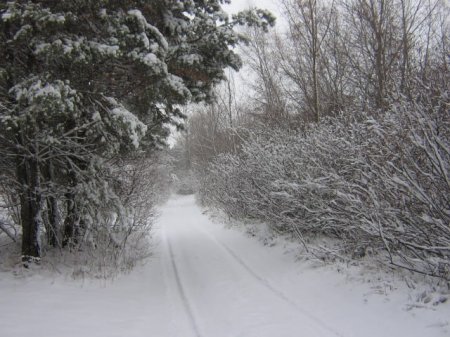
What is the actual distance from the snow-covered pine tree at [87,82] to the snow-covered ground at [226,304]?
1777 mm

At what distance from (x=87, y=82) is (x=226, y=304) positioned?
5.15m

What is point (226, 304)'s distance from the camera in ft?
20.5

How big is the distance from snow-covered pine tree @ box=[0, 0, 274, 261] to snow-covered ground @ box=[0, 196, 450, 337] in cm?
178

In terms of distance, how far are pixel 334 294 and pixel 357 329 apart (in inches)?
48.4

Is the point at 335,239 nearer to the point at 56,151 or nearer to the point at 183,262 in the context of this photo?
the point at 183,262

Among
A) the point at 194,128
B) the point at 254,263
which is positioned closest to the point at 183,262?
the point at 254,263

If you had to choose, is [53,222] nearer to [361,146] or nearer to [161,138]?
[161,138]

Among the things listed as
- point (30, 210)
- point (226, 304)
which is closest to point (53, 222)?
point (30, 210)

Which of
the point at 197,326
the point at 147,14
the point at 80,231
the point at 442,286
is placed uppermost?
the point at 147,14

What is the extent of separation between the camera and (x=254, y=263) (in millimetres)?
8828

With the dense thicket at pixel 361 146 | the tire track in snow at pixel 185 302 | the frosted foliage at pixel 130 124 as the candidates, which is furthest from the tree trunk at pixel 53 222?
the dense thicket at pixel 361 146

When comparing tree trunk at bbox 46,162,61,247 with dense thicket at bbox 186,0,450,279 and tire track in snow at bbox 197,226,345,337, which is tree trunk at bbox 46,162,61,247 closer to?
tire track in snow at bbox 197,226,345,337

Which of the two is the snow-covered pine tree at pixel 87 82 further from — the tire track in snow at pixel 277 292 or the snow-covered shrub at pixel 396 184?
the tire track in snow at pixel 277 292

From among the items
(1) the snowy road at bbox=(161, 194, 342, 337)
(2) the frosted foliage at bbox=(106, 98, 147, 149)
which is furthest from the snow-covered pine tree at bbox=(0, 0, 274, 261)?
(1) the snowy road at bbox=(161, 194, 342, 337)
